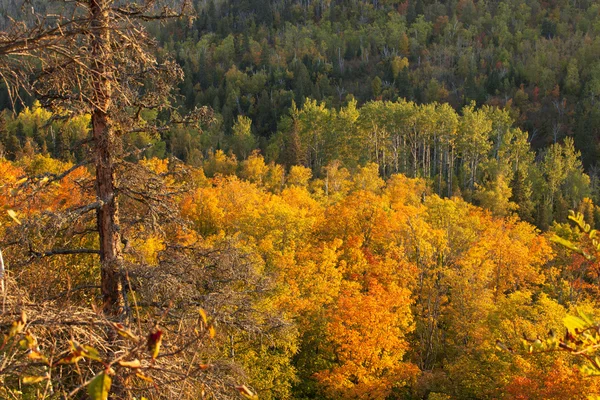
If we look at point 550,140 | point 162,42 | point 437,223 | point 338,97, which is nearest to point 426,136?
point 550,140

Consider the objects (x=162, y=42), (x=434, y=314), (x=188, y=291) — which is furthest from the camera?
(x=162, y=42)

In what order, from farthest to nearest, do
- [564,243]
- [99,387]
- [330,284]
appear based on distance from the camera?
[330,284] → [564,243] → [99,387]

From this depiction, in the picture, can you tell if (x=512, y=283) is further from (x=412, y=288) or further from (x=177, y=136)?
(x=177, y=136)

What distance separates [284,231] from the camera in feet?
94.2

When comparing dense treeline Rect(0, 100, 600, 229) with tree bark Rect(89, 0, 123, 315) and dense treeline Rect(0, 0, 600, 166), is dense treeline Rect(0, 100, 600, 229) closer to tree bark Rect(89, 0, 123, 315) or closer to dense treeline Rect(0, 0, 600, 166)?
dense treeline Rect(0, 0, 600, 166)

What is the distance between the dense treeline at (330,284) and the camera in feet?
23.0

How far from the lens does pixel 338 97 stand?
95938 mm

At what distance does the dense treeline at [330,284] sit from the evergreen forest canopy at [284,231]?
0.08 m

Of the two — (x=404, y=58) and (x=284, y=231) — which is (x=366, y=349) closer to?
(x=284, y=231)

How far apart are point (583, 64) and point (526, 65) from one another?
8.58m

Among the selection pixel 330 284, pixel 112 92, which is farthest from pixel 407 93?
pixel 112 92

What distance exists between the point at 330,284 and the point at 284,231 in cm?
585

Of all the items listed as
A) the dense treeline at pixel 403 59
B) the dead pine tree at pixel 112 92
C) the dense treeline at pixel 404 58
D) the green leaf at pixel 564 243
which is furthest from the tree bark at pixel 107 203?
the dense treeline at pixel 404 58

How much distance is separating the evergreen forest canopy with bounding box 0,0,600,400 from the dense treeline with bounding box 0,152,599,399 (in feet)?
0.25
